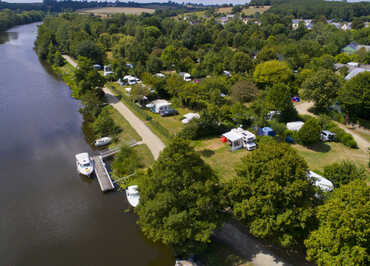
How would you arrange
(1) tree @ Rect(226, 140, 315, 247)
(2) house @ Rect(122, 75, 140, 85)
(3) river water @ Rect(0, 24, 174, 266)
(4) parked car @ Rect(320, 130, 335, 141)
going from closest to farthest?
(1) tree @ Rect(226, 140, 315, 247) < (3) river water @ Rect(0, 24, 174, 266) < (4) parked car @ Rect(320, 130, 335, 141) < (2) house @ Rect(122, 75, 140, 85)

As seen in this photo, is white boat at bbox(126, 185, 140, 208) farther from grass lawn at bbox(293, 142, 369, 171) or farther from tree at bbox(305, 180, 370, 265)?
grass lawn at bbox(293, 142, 369, 171)

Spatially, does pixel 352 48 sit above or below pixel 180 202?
below

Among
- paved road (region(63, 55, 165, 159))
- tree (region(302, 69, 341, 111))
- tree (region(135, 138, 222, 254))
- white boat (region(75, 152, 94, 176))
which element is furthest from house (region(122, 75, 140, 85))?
tree (region(135, 138, 222, 254))

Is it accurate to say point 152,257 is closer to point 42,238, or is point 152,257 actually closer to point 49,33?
point 42,238

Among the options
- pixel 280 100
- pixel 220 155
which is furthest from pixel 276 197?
pixel 280 100

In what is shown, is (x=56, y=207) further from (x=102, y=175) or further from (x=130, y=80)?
(x=130, y=80)

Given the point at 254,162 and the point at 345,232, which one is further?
the point at 254,162
